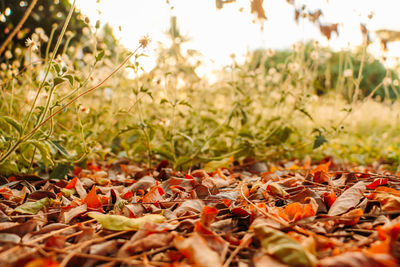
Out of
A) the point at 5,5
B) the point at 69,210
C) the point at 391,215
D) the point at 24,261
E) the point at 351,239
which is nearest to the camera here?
the point at 24,261

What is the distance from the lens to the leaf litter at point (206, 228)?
747mm

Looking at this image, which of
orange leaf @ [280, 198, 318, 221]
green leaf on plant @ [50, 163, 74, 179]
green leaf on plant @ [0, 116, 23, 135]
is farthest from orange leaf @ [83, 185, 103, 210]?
orange leaf @ [280, 198, 318, 221]

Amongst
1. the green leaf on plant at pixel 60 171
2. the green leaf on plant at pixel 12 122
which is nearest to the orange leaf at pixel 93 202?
the green leaf on plant at pixel 12 122

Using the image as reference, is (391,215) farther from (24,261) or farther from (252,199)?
(24,261)

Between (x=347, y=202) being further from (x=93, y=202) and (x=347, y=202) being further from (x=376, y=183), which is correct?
(x=93, y=202)

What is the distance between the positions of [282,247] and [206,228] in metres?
0.24

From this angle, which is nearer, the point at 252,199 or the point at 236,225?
the point at 236,225

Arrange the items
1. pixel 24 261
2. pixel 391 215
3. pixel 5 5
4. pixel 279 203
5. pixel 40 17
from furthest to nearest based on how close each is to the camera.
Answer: pixel 40 17
pixel 5 5
pixel 279 203
pixel 391 215
pixel 24 261

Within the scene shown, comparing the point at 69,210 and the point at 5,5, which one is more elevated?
the point at 5,5

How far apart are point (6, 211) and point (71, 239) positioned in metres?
0.34

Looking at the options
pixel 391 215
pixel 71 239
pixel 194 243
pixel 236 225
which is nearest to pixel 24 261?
pixel 71 239

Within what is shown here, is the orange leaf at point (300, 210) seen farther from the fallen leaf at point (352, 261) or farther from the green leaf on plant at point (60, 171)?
the green leaf on plant at point (60, 171)

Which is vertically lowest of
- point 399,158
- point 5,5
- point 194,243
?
point 399,158

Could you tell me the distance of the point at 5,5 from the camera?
2.19 m
